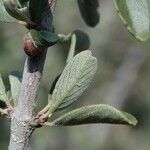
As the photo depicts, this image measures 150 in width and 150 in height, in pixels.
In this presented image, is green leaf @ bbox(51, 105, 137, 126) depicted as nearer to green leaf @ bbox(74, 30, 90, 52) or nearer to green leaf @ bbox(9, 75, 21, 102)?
green leaf @ bbox(9, 75, 21, 102)

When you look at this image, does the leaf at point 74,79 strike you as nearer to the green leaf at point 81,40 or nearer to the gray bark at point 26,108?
the gray bark at point 26,108

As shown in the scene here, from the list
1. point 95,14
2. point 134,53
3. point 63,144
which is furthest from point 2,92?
point 134,53

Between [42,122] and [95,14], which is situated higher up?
[95,14]

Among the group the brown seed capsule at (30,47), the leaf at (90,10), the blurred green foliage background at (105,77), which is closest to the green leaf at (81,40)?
the leaf at (90,10)

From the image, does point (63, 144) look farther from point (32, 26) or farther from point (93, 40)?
point (32, 26)

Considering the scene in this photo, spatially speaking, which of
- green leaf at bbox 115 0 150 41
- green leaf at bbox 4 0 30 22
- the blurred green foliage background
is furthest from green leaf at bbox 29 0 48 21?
the blurred green foliage background

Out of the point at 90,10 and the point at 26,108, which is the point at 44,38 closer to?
the point at 26,108
